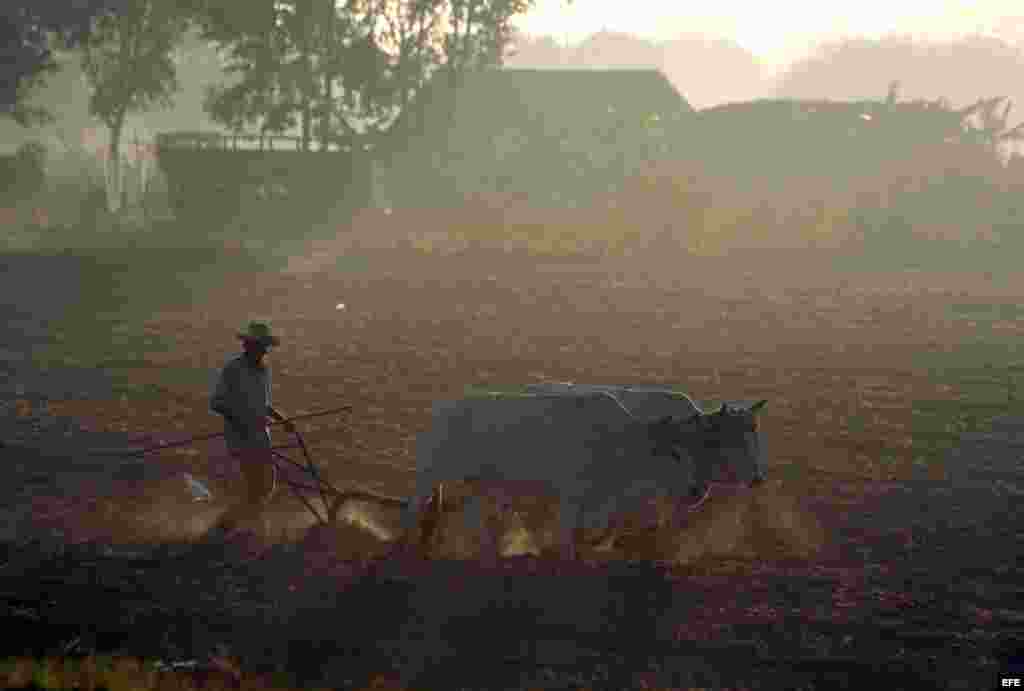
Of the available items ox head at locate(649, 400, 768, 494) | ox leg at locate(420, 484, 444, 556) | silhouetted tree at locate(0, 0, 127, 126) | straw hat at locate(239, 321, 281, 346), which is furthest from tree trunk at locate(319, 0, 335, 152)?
ox head at locate(649, 400, 768, 494)

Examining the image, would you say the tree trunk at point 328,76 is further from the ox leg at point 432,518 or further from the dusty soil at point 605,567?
the ox leg at point 432,518

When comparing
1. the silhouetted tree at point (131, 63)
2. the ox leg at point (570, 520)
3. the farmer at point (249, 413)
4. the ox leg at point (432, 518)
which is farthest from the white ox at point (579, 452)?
the silhouetted tree at point (131, 63)

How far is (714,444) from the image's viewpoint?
1010 centimetres

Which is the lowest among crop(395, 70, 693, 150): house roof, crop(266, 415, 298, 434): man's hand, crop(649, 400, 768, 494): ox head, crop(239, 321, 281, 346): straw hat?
crop(266, 415, 298, 434): man's hand

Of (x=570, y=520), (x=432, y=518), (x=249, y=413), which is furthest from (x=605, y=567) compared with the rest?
(x=249, y=413)

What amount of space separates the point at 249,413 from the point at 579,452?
3.47 m

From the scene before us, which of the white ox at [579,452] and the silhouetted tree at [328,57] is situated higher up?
the silhouetted tree at [328,57]

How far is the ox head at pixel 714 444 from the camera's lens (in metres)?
10.0

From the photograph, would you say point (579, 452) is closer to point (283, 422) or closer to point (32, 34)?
point (283, 422)

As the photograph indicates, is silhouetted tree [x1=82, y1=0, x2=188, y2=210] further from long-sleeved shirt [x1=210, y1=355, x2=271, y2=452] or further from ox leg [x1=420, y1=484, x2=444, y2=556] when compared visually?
ox leg [x1=420, y1=484, x2=444, y2=556]

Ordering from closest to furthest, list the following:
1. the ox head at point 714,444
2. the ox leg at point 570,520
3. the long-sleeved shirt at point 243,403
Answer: the ox leg at point 570,520
the ox head at point 714,444
the long-sleeved shirt at point 243,403

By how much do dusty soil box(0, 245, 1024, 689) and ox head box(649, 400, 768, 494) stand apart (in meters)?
0.82

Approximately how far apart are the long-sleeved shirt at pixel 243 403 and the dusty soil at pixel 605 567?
1.02 metres

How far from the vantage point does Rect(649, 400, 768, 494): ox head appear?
32.9ft
